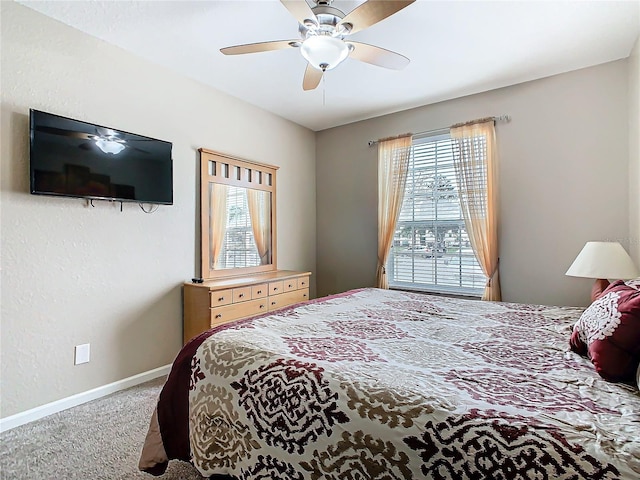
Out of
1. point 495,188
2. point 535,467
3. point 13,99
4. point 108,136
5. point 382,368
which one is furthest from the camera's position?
point 495,188

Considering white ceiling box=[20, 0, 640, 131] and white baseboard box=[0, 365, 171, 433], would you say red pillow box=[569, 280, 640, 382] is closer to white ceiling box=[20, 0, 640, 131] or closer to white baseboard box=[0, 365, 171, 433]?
white ceiling box=[20, 0, 640, 131]

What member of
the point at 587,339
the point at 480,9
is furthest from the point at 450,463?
the point at 480,9

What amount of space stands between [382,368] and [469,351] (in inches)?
18.0

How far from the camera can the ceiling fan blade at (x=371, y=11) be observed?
5.49ft

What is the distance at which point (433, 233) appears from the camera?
151 inches

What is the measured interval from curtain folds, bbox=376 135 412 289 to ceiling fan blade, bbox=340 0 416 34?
219cm

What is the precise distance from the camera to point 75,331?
2.44 m

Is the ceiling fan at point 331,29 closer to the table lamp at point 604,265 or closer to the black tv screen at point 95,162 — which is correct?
the black tv screen at point 95,162

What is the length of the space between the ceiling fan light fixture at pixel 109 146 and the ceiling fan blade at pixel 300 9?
1.67 meters

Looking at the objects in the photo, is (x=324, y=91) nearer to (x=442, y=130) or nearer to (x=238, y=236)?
(x=442, y=130)

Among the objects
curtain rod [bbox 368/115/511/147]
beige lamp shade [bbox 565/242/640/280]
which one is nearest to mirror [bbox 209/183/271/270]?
curtain rod [bbox 368/115/511/147]

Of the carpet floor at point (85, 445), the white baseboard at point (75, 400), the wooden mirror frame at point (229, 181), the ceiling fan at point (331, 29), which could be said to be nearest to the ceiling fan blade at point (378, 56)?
the ceiling fan at point (331, 29)

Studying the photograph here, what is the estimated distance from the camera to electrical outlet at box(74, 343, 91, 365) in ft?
8.02

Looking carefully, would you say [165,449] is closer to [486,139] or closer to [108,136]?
[108,136]
